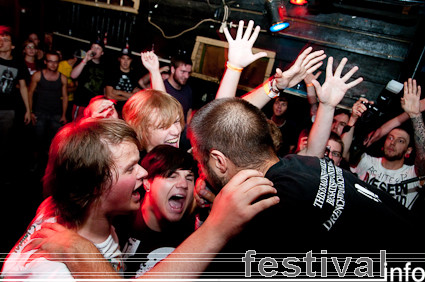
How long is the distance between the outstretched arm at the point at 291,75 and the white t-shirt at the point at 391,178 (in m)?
1.95

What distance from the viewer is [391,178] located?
315cm

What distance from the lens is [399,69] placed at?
180 inches

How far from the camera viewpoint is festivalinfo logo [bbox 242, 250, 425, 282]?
39.3 inches

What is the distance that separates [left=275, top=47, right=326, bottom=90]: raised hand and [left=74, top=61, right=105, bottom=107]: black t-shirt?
3710 millimetres

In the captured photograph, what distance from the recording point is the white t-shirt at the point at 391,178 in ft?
9.75

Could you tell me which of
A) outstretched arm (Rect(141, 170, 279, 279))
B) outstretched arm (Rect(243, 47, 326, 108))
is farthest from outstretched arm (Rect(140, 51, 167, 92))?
outstretched arm (Rect(141, 170, 279, 279))

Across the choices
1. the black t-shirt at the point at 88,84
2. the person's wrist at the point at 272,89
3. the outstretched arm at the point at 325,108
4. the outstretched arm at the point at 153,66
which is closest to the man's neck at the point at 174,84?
the outstretched arm at the point at 153,66

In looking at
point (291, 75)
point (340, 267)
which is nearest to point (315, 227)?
point (340, 267)

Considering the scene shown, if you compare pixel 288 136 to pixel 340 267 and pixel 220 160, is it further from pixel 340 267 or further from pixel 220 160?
pixel 340 267

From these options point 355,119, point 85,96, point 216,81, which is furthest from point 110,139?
point 216,81

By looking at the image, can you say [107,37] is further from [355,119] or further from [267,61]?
[355,119]

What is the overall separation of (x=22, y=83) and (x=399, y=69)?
629cm

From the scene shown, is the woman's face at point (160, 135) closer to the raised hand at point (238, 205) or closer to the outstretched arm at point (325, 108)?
the outstretched arm at point (325, 108)

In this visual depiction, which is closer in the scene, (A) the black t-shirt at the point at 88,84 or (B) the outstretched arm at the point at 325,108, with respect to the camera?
(B) the outstretched arm at the point at 325,108
